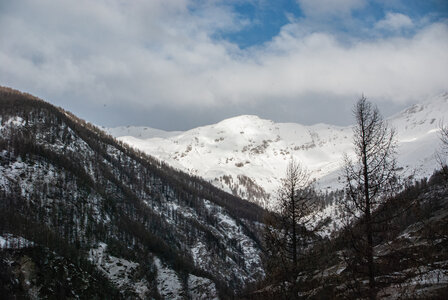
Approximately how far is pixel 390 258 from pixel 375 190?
12.4 ft

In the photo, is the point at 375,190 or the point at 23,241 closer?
the point at 375,190

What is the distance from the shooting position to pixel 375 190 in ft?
57.3

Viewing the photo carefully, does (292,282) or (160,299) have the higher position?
(292,282)

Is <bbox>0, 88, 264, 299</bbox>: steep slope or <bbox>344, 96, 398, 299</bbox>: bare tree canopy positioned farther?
<bbox>0, 88, 264, 299</bbox>: steep slope

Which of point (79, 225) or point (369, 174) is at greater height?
point (79, 225)

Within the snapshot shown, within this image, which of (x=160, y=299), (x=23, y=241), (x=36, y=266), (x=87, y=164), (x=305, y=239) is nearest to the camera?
(x=305, y=239)

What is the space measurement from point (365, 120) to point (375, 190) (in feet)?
14.3

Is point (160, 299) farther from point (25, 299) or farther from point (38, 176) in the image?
point (38, 176)

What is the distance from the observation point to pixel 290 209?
24688 mm

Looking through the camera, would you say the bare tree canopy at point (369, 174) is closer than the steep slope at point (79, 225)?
Yes

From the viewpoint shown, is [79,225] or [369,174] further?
[79,225]

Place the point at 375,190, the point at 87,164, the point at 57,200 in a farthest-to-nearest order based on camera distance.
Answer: the point at 87,164, the point at 57,200, the point at 375,190

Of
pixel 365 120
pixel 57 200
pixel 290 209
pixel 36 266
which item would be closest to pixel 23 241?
pixel 36 266

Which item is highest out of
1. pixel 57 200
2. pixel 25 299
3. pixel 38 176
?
pixel 38 176
